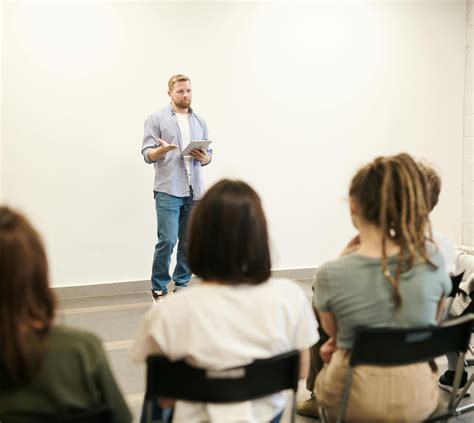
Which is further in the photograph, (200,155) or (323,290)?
(200,155)

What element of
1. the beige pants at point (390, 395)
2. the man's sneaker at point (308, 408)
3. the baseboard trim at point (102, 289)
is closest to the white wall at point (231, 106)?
the baseboard trim at point (102, 289)

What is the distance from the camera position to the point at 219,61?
215 inches

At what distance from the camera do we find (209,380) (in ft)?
5.41

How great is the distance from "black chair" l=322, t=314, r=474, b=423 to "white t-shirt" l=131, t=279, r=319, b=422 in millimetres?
215

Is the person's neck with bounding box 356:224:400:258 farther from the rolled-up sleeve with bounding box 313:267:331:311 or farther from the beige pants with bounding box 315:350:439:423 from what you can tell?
the beige pants with bounding box 315:350:439:423

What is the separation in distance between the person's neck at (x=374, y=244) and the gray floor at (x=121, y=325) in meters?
1.19

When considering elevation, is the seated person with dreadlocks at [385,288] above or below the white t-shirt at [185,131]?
below

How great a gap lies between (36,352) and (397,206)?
109 cm

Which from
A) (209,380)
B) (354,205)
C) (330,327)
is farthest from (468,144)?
(209,380)

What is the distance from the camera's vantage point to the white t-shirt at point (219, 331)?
1.70 meters

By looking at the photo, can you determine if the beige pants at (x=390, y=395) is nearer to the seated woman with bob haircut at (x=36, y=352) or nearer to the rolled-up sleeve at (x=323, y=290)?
the rolled-up sleeve at (x=323, y=290)

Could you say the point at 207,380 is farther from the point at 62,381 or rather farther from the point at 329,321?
the point at 329,321

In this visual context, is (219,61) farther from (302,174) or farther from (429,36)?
(429,36)

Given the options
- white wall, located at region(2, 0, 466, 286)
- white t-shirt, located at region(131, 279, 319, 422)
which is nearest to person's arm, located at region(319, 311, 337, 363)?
white t-shirt, located at region(131, 279, 319, 422)
